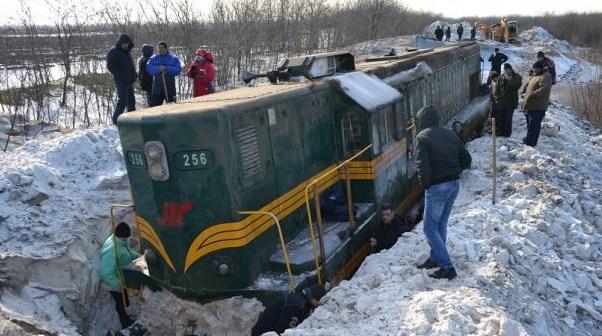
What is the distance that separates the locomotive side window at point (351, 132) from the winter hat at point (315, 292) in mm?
2468

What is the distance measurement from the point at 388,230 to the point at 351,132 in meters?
1.45

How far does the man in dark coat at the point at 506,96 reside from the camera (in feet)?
40.7

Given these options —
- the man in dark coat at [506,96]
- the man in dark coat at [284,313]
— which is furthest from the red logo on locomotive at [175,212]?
the man in dark coat at [506,96]

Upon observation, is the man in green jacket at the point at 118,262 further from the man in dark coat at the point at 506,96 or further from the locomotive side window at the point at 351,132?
the man in dark coat at the point at 506,96

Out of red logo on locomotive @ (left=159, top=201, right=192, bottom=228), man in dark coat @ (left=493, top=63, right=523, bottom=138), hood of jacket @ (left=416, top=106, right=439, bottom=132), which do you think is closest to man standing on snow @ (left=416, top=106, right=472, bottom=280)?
hood of jacket @ (left=416, top=106, right=439, bottom=132)

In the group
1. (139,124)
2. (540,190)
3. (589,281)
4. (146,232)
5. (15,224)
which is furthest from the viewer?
(540,190)

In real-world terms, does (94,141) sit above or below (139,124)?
below

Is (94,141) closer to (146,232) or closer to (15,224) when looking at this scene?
(15,224)

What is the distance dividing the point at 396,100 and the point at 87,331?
5.45 metres

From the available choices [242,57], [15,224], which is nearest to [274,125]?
[15,224]

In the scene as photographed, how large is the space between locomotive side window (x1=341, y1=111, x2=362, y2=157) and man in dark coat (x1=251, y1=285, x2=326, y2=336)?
2.68 m

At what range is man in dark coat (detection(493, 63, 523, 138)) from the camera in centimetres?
1241

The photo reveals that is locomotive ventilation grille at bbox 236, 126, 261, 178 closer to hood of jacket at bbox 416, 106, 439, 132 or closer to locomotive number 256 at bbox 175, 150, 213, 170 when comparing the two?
locomotive number 256 at bbox 175, 150, 213, 170

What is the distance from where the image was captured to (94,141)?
10.2 meters
